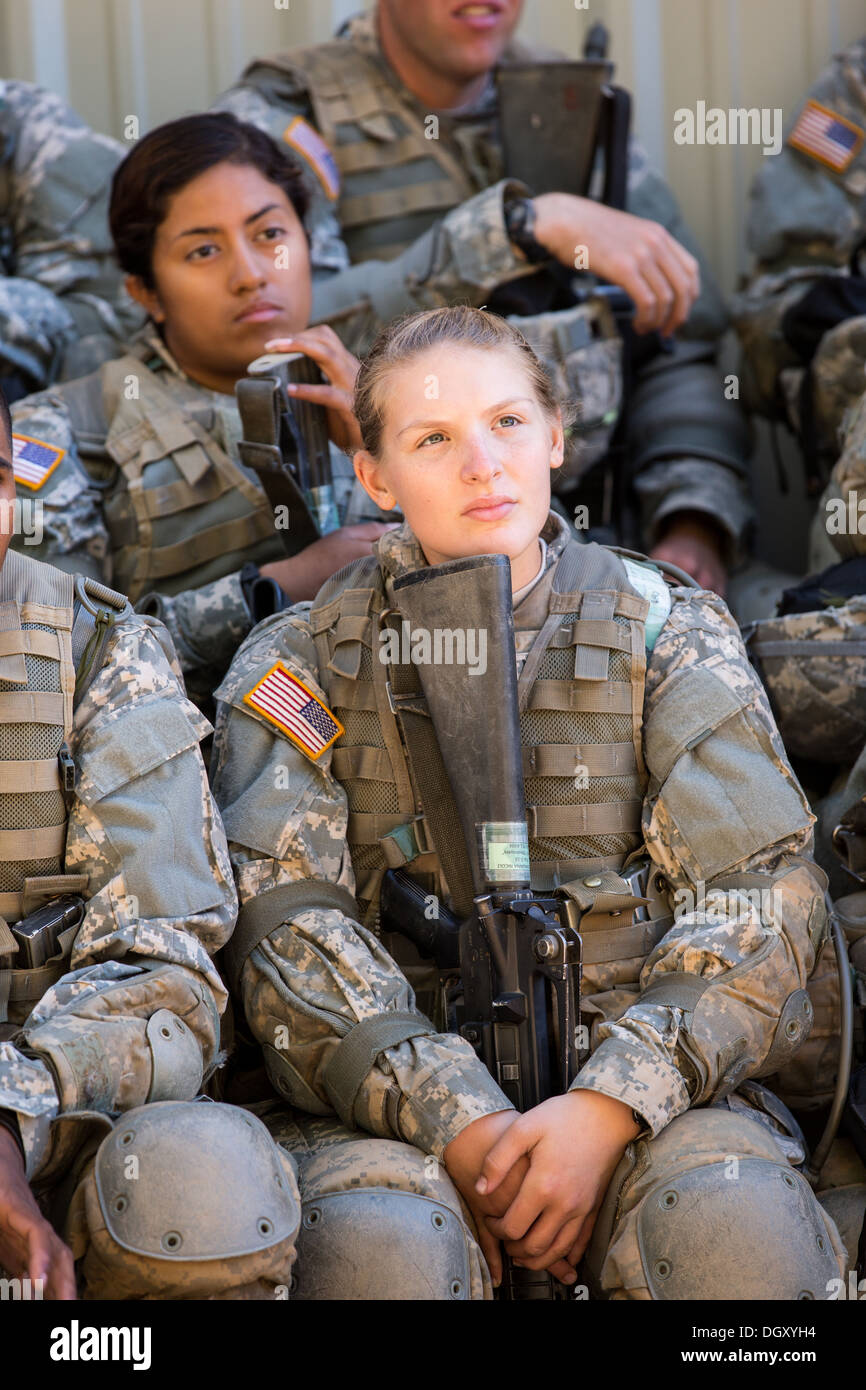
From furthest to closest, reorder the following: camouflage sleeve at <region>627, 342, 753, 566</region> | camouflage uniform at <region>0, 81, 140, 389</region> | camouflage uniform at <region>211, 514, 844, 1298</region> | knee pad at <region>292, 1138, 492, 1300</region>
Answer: camouflage uniform at <region>0, 81, 140, 389</region> < camouflage sleeve at <region>627, 342, 753, 566</region> < camouflage uniform at <region>211, 514, 844, 1298</region> < knee pad at <region>292, 1138, 492, 1300</region>

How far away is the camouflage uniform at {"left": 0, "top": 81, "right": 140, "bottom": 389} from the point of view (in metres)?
4.80

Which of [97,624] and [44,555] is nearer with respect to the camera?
[97,624]

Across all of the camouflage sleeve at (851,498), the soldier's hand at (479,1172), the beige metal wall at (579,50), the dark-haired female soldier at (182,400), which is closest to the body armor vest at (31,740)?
the soldier's hand at (479,1172)

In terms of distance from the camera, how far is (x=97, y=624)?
2.62 meters

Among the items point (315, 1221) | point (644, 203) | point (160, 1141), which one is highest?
point (644, 203)

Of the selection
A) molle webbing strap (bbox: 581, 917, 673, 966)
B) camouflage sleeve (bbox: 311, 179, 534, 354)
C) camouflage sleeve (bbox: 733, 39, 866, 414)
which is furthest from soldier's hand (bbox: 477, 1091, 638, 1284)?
camouflage sleeve (bbox: 733, 39, 866, 414)

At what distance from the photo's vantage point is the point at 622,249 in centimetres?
407

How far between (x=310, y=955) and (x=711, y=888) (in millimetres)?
612

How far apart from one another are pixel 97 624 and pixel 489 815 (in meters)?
0.67

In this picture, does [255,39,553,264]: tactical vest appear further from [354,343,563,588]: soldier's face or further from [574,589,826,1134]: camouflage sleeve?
[574,589,826,1134]: camouflage sleeve

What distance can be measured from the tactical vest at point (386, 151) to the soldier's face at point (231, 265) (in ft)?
2.89
